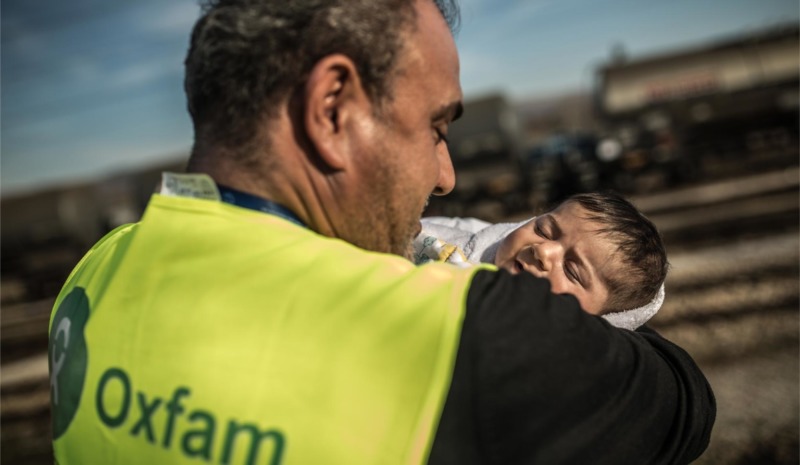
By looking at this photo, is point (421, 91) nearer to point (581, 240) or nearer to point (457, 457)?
point (457, 457)

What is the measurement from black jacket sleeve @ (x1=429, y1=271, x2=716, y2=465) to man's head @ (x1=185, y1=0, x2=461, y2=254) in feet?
1.18

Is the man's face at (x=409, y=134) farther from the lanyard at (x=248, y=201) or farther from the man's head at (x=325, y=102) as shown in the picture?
the lanyard at (x=248, y=201)

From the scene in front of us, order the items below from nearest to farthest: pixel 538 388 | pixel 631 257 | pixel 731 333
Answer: pixel 538 388, pixel 631 257, pixel 731 333

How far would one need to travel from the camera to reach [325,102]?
4.07 feet

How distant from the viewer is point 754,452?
4.65 meters

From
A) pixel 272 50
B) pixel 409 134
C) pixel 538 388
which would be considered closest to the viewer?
pixel 538 388

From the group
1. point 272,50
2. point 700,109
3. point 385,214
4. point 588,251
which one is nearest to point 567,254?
point 588,251

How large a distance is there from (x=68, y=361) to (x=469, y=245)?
62.8 inches

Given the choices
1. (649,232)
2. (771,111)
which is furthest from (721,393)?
(771,111)

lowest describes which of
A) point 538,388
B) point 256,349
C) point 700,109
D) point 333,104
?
point 700,109

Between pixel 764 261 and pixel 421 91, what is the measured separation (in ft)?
29.6

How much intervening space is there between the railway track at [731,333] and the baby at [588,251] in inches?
118

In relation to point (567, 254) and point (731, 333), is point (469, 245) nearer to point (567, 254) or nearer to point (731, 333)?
point (567, 254)

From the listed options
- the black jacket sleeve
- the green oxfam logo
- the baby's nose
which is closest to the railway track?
the baby's nose
